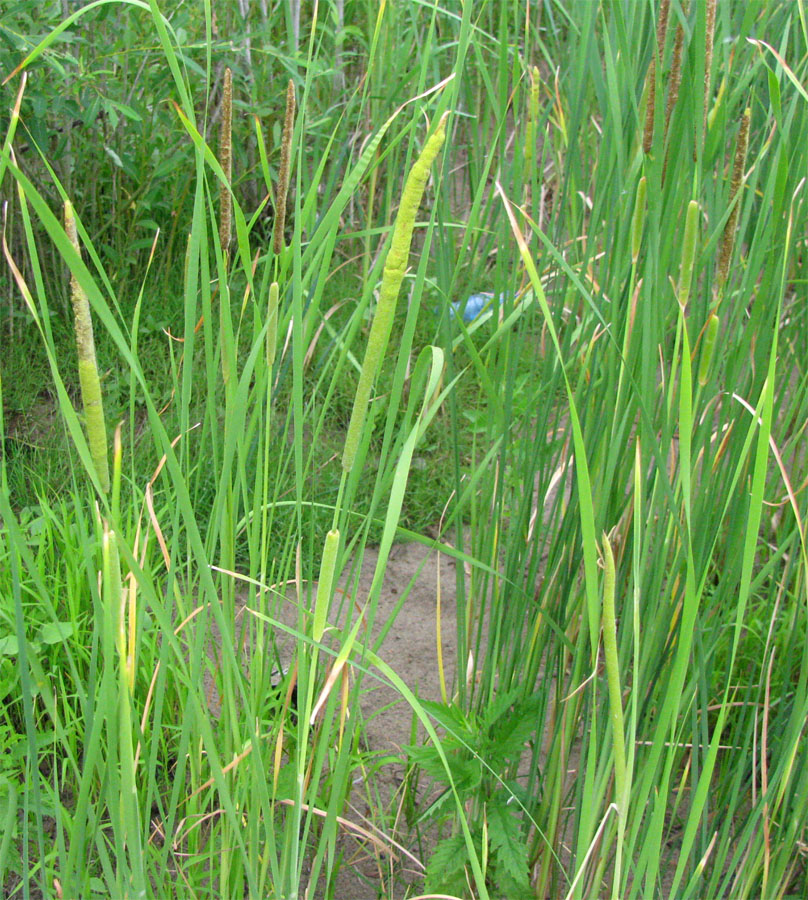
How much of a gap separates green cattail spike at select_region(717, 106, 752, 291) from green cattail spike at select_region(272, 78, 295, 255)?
416mm

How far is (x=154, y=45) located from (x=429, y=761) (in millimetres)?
1714

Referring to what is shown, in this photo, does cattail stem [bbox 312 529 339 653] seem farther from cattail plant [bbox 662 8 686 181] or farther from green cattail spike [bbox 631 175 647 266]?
cattail plant [bbox 662 8 686 181]

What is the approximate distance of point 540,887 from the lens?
117 centimetres

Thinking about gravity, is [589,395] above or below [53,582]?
above

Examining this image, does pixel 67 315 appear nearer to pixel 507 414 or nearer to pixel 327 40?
pixel 327 40

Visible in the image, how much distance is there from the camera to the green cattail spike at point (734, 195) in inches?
35.4

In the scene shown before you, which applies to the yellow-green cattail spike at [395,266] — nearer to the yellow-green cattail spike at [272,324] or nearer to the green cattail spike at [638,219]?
the yellow-green cattail spike at [272,324]

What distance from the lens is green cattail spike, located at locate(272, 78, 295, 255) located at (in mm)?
836

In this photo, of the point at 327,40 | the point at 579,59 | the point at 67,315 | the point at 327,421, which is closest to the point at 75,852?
the point at 579,59

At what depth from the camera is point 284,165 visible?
2.92 feet

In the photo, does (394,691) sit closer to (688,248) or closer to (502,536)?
(502,536)

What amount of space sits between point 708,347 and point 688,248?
0.10 m

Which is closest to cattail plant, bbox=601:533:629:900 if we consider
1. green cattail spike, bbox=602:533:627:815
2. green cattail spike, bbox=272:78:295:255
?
green cattail spike, bbox=602:533:627:815

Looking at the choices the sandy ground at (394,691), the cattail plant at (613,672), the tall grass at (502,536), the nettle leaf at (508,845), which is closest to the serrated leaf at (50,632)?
the tall grass at (502,536)
